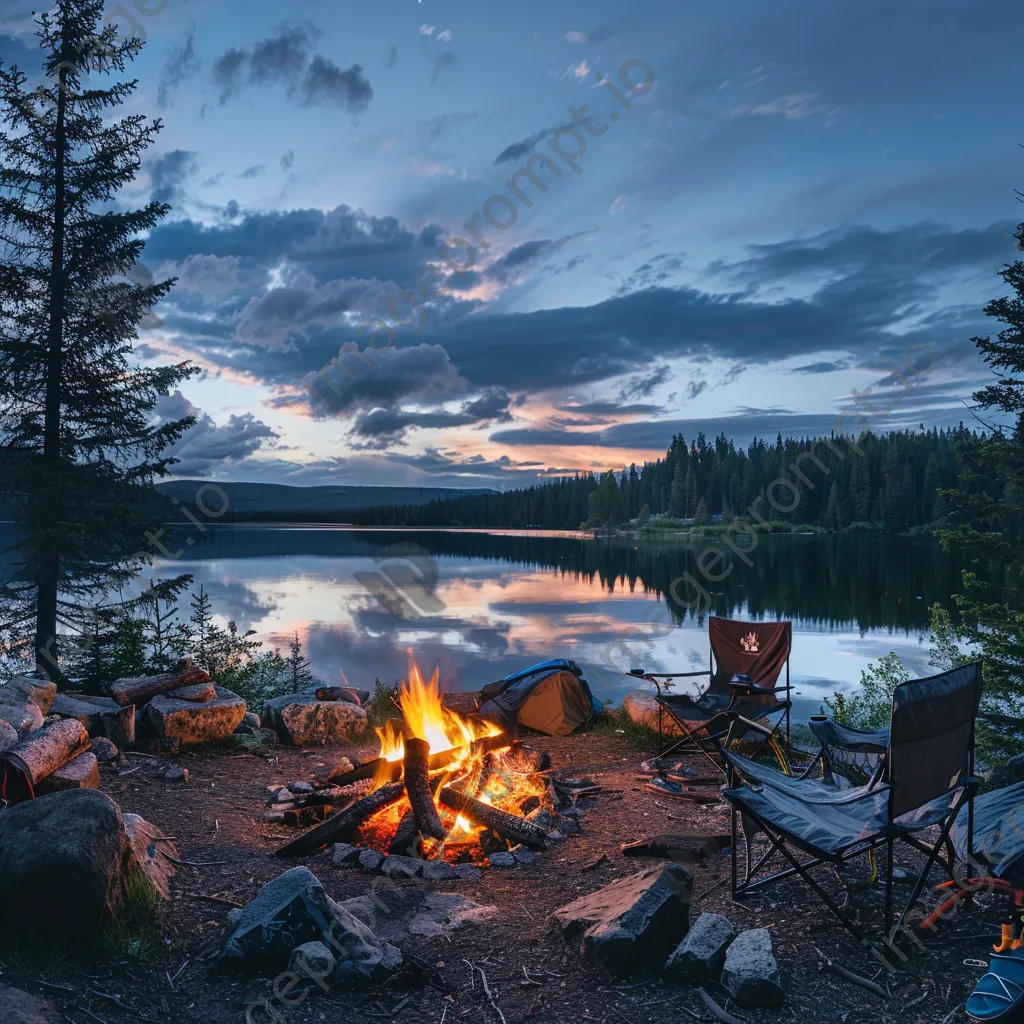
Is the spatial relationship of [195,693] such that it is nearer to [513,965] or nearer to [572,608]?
[513,965]

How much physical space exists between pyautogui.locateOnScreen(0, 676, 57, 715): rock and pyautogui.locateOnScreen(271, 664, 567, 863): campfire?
2.24m

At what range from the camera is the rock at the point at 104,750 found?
5910 mm

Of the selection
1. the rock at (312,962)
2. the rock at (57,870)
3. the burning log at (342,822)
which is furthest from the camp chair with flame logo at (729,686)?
the rock at (57,870)

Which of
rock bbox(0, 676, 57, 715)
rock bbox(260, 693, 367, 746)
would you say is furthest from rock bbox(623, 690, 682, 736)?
rock bbox(0, 676, 57, 715)

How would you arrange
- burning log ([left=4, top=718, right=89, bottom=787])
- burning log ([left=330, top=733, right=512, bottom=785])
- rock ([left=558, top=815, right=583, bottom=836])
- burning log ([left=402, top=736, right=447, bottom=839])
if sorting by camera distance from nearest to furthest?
1. burning log ([left=4, top=718, right=89, bottom=787])
2. burning log ([left=402, top=736, right=447, bottom=839])
3. rock ([left=558, top=815, right=583, bottom=836])
4. burning log ([left=330, top=733, right=512, bottom=785])

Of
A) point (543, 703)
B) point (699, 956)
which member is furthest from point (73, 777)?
point (543, 703)

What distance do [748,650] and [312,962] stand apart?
536cm

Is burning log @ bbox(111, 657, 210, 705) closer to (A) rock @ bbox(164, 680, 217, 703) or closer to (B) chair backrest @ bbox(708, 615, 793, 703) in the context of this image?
(A) rock @ bbox(164, 680, 217, 703)

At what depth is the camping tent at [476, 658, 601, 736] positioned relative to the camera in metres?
8.00

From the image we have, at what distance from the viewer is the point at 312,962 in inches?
122

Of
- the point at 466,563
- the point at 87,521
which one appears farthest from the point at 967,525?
the point at 466,563

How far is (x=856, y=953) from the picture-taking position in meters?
3.14

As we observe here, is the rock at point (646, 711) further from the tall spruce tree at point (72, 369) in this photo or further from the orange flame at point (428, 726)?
the tall spruce tree at point (72, 369)

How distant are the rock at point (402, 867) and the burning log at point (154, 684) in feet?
11.8
